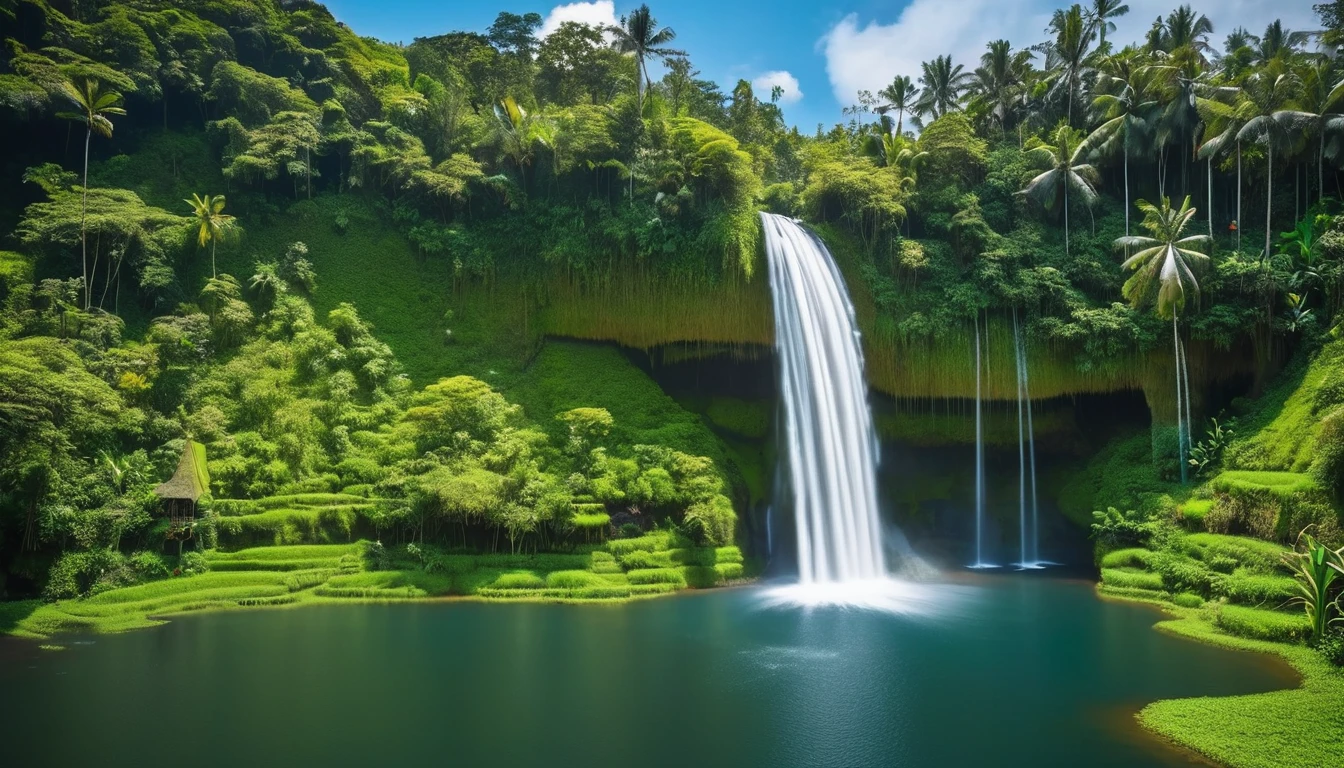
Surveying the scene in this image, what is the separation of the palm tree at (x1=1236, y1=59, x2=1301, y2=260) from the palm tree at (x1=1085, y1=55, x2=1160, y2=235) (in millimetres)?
3778

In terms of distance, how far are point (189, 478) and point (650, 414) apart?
13.0 m

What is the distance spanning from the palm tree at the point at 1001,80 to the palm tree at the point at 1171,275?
51.6 feet

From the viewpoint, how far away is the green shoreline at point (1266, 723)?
905 cm

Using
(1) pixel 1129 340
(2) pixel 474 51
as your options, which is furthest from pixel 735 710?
(2) pixel 474 51

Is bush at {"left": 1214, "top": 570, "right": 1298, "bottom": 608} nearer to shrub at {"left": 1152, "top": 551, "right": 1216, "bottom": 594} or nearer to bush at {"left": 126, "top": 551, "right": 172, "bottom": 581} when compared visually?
shrub at {"left": 1152, "top": 551, "right": 1216, "bottom": 594}

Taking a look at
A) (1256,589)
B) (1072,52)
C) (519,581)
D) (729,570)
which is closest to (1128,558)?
(1256,589)

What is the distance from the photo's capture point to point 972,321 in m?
26.2

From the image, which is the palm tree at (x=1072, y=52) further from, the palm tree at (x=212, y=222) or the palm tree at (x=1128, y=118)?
the palm tree at (x=212, y=222)

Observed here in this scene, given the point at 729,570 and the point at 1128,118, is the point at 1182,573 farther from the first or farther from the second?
the point at 1128,118

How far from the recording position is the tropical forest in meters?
11.4

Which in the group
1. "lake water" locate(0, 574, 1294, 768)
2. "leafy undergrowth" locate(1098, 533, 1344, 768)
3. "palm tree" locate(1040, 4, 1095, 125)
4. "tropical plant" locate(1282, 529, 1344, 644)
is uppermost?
"palm tree" locate(1040, 4, 1095, 125)

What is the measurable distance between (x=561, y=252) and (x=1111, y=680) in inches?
828

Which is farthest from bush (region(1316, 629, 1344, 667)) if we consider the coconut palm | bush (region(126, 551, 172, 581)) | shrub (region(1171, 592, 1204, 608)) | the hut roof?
the hut roof

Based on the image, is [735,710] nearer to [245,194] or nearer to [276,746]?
[276,746]
